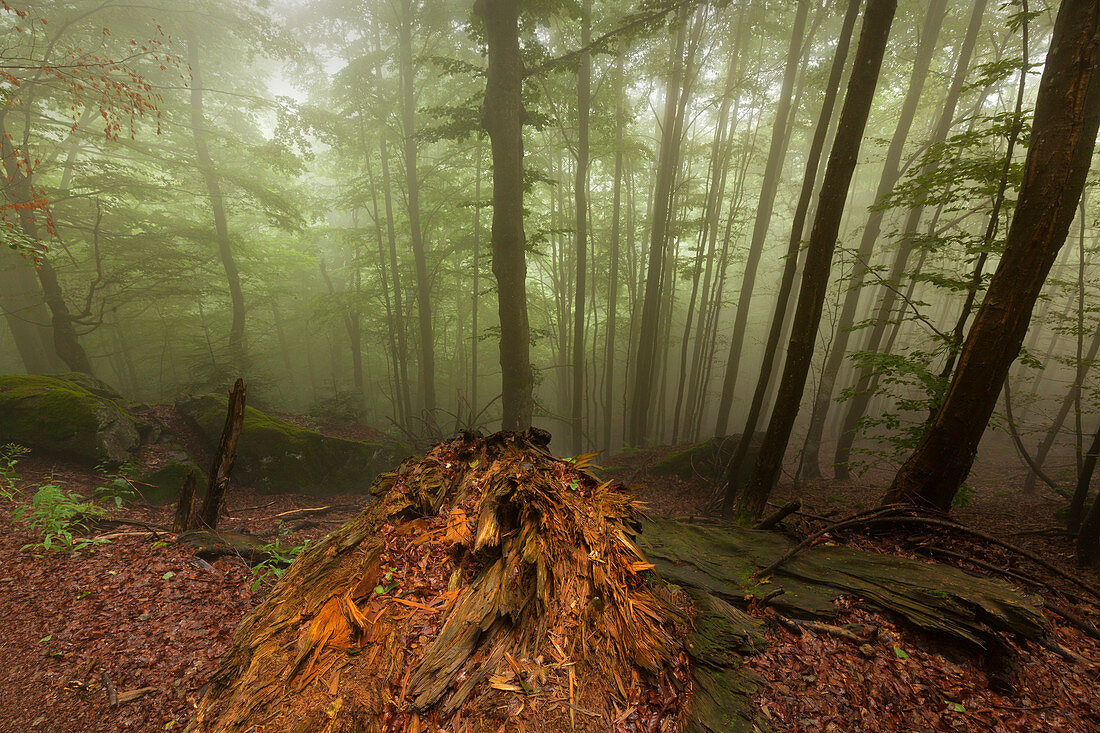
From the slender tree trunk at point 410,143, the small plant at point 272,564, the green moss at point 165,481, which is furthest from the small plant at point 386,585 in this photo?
the slender tree trunk at point 410,143

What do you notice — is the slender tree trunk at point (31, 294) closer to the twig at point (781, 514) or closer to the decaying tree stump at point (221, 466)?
the decaying tree stump at point (221, 466)

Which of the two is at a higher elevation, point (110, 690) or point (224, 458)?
point (224, 458)

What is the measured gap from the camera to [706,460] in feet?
31.8

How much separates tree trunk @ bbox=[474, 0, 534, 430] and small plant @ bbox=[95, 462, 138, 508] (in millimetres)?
6421

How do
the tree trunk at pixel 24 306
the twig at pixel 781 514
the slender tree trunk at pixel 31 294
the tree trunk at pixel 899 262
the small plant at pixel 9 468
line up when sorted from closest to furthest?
the twig at pixel 781 514, the small plant at pixel 9 468, the tree trunk at pixel 899 262, the slender tree trunk at pixel 31 294, the tree trunk at pixel 24 306

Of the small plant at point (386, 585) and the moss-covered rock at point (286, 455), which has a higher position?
the small plant at point (386, 585)

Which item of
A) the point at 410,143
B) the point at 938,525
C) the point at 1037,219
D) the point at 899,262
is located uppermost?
the point at 410,143

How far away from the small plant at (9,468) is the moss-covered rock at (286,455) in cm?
259

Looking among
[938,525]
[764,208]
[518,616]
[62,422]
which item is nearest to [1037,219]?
[938,525]

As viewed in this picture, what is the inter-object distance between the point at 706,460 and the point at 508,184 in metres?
8.18

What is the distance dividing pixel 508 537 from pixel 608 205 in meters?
19.0

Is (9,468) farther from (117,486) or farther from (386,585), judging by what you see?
(386,585)

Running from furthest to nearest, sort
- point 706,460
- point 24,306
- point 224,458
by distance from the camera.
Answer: point 24,306 → point 706,460 → point 224,458

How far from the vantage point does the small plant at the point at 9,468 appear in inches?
202
